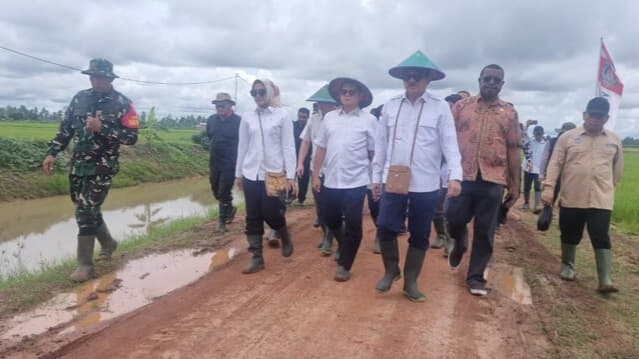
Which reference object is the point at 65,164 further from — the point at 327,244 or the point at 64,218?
the point at 327,244

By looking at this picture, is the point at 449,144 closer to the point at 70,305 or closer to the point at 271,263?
the point at 271,263

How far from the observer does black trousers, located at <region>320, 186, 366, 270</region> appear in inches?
198

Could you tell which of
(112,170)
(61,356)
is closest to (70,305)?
(61,356)

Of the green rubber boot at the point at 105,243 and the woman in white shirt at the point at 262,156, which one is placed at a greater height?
the woman in white shirt at the point at 262,156

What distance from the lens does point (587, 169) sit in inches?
206

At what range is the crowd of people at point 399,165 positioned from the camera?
4.55m

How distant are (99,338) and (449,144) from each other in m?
3.03

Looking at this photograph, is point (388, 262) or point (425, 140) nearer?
point (425, 140)

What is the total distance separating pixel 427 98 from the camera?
15.0ft

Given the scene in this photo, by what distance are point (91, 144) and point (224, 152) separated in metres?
Result: 2.59

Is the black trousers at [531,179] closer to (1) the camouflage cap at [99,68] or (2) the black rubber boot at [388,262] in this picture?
(2) the black rubber boot at [388,262]

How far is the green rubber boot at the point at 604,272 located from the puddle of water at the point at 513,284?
2.21 feet

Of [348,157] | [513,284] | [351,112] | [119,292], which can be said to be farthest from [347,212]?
[119,292]

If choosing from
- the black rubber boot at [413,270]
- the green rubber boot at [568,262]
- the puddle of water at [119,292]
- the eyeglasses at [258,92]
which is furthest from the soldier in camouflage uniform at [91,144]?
the green rubber boot at [568,262]
